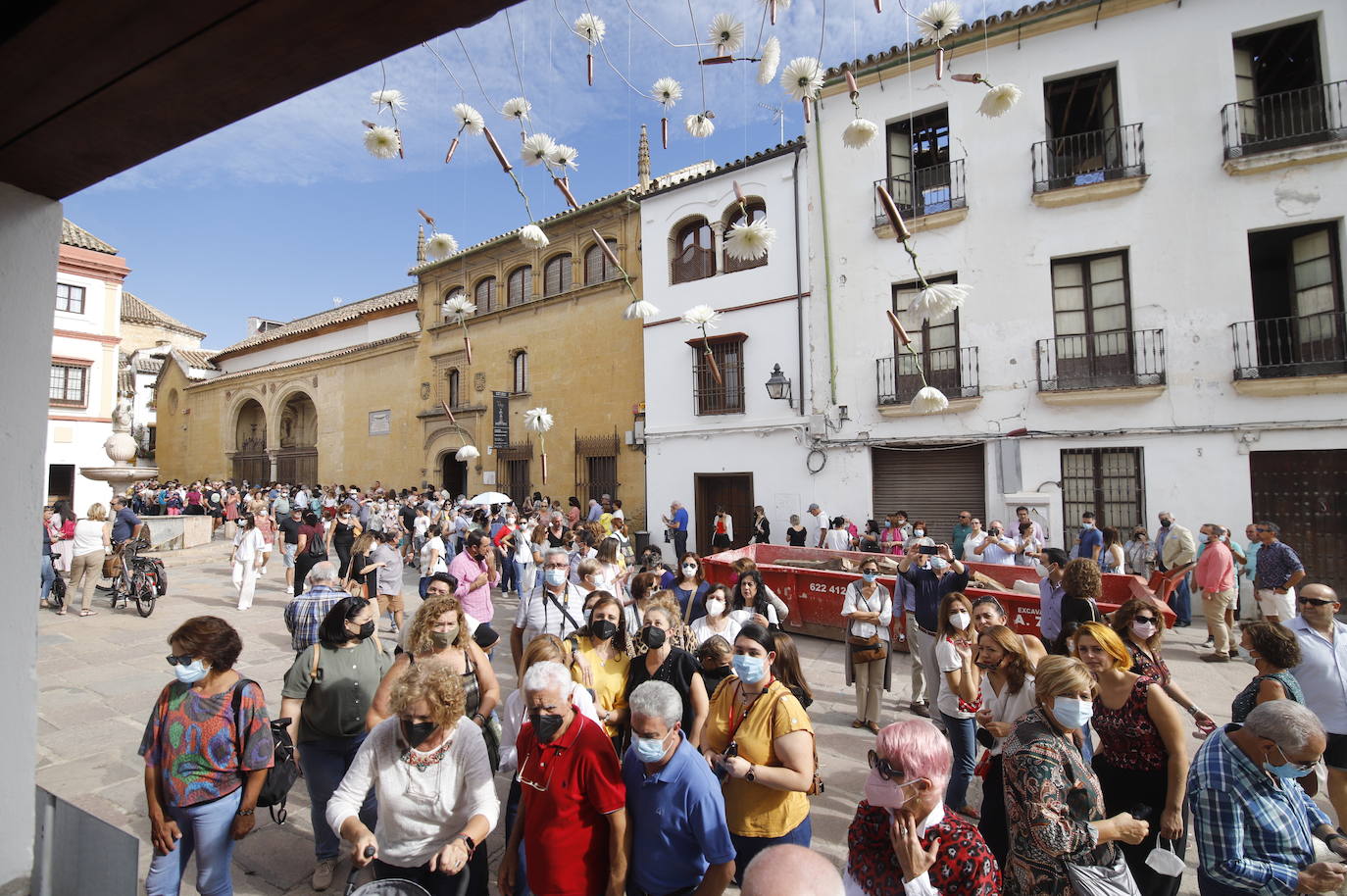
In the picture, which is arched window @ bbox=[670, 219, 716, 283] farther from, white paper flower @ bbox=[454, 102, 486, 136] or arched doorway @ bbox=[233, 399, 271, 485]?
arched doorway @ bbox=[233, 399, 271, 485]

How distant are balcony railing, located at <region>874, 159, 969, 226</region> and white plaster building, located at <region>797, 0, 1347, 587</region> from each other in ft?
0.15

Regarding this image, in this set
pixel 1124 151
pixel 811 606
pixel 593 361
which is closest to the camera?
pixel 811 606

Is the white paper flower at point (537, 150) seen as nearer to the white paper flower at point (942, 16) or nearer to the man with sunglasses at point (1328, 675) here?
the white paper flower at point (942, 16)

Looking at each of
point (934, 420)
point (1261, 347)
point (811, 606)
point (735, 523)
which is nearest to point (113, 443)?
point (735, 523)

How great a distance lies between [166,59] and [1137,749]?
4.28 m

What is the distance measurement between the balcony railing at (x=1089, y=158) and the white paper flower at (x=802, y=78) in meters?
8.00

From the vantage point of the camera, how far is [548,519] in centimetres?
1346

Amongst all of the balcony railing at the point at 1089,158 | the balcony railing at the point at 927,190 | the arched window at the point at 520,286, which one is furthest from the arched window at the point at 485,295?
the balcony railing at the point at 1089,158

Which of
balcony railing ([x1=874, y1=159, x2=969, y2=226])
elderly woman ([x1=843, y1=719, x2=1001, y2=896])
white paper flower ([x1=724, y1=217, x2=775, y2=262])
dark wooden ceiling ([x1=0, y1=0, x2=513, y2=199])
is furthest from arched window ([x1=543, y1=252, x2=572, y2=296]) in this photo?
dark wooden ceiling ([x1=0, y1=0, x2=513, y2=199])

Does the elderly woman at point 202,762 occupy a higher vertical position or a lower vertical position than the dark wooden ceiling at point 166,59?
lower

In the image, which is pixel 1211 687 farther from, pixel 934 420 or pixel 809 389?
pixel 809 389

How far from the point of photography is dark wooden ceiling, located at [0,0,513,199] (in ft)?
3.31

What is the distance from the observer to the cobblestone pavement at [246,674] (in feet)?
13.3

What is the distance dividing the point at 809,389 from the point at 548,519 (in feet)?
21.2
